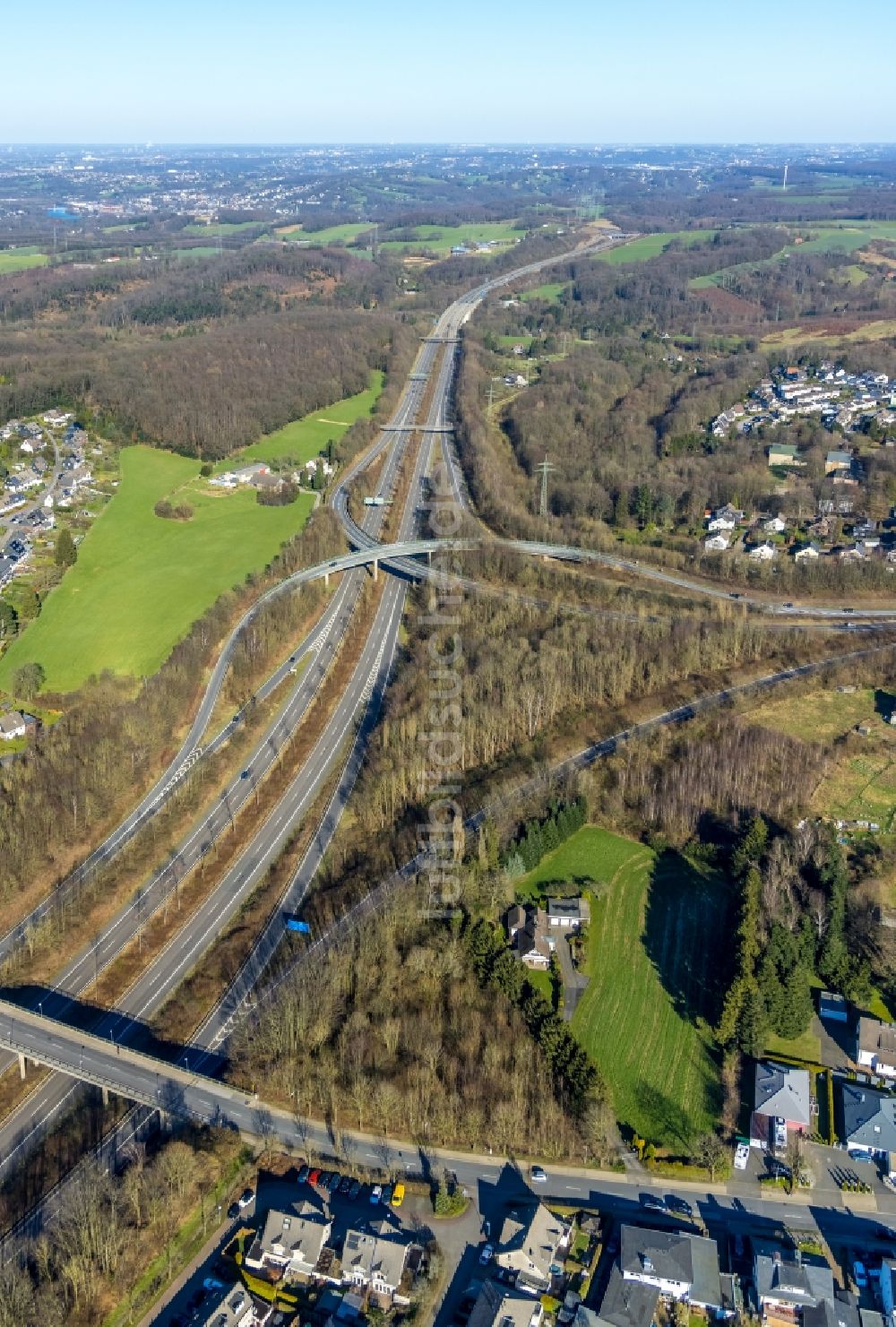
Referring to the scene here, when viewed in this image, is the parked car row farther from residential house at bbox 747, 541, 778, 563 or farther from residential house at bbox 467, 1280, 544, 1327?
residential house at bbox 747, 541, 778, 563

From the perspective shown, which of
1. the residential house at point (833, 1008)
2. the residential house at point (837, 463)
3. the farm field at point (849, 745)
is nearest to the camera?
the residential house at point (833, 1008)

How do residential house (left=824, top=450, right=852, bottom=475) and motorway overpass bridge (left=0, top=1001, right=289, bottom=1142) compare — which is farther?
residential house (left=824, top=450, right=852, bottom=475)

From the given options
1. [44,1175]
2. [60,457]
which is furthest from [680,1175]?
[60,457]

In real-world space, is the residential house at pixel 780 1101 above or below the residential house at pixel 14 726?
below

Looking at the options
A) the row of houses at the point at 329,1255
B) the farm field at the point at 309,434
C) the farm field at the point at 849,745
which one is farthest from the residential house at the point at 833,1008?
the farm field at the point at 309,434

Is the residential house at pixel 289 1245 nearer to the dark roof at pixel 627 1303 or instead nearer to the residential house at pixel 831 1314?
the dark roof at pixel 627 1303

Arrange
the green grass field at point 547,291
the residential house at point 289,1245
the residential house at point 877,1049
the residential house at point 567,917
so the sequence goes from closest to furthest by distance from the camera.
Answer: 1. the residential house at point 289,1245
2. the residential house at point 877,1049
3. the residential house at point 567,917
4. the green grass field at point 547,291

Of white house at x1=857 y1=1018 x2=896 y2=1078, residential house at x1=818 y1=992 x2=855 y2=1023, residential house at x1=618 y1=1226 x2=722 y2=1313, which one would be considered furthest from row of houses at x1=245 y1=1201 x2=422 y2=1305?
residential house at x1=818 y1=992 x2=855 y2=1023

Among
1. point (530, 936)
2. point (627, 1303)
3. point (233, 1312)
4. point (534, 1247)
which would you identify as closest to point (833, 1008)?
point (530, 936)
